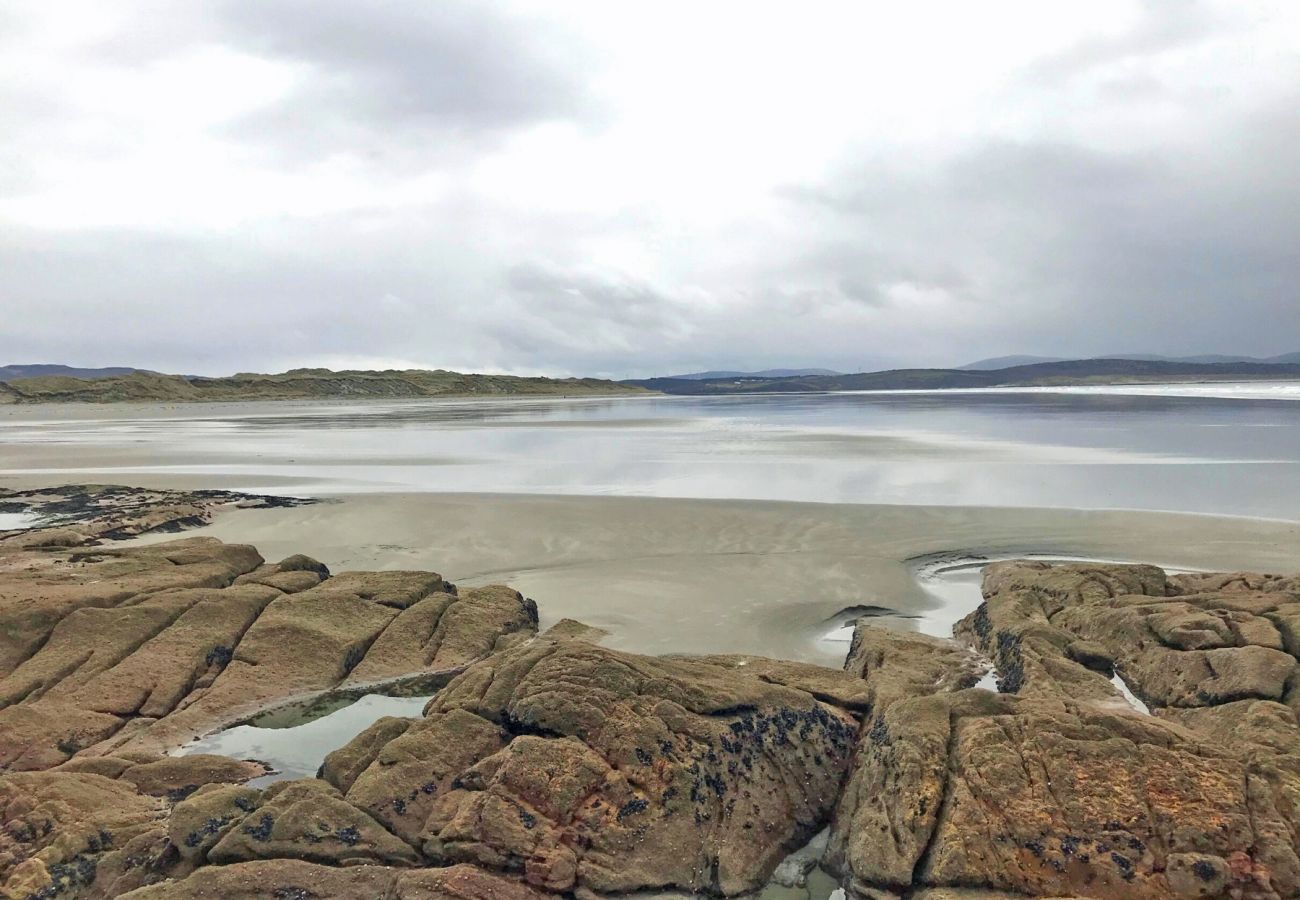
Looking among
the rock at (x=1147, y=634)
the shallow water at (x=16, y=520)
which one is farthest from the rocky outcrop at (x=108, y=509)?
the rock at (x=1147, y=634)

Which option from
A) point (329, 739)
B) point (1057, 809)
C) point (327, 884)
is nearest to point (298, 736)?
point (329, 739)

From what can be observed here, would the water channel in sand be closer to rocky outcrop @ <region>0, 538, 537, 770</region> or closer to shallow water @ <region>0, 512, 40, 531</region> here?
rocky outcrop @ <region>0, 538, 537, 770</region>

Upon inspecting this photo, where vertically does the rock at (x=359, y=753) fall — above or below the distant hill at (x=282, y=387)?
below

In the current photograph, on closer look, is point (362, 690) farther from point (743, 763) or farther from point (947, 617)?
point (947, 617)

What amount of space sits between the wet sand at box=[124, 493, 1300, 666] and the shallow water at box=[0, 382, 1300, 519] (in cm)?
229

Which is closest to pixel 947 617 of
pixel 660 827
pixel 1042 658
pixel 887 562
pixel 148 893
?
A: pixel 887 562

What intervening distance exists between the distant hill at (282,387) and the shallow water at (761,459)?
6054cm

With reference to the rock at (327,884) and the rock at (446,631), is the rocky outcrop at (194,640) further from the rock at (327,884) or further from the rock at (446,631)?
the rock at (327,884)

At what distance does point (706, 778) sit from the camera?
551cm

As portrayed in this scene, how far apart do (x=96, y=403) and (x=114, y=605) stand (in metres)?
109

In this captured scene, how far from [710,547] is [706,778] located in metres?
9.53

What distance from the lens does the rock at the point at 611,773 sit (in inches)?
197

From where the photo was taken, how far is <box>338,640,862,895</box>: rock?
499 cm

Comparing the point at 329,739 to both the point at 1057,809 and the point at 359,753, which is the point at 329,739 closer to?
the point at 359,753
